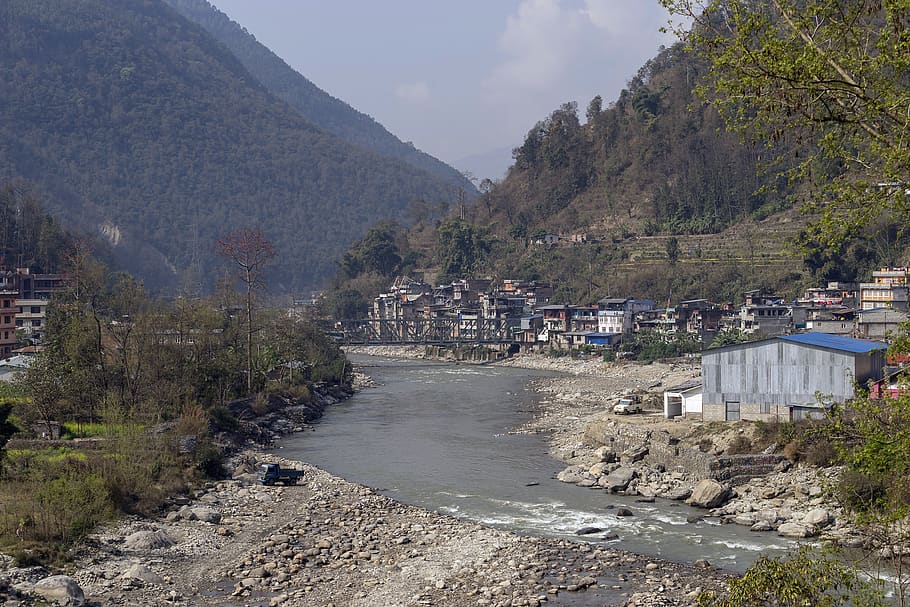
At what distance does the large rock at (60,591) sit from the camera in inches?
467

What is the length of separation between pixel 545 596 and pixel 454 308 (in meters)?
52.5

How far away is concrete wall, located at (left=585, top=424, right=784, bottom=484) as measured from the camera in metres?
19.2

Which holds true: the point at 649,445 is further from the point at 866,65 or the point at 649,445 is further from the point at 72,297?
the point at 72,297

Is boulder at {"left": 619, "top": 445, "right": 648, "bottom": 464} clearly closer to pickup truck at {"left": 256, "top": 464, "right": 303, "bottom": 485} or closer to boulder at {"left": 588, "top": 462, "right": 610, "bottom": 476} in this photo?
boulder at {"left": 588, "top": 462, "right": 610, "bottom": 476}

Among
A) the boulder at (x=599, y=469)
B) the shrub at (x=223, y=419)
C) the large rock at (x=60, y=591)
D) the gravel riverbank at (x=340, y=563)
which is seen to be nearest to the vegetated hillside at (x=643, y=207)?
the boulder at (x=599, y=469)

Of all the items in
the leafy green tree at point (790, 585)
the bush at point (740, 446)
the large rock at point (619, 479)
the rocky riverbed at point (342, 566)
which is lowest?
the rocky riverbed at point (342, 566)

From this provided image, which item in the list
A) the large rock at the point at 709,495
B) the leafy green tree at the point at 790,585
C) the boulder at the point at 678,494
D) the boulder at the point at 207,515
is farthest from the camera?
the boulder at the point at 678,494

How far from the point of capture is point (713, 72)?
19.1 ft

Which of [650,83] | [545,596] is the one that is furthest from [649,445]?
[650,83]

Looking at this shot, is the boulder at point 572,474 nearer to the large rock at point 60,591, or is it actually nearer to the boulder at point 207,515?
the boulder at point 207,515

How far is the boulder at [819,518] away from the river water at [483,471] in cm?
79

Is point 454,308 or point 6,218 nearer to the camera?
point 6,218

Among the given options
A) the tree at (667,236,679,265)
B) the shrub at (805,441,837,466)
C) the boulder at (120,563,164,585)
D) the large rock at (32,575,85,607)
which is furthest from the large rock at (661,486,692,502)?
the tree at (667,236,679,265)

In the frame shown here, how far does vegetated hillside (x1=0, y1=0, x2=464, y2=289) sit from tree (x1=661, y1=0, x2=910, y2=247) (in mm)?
87204
